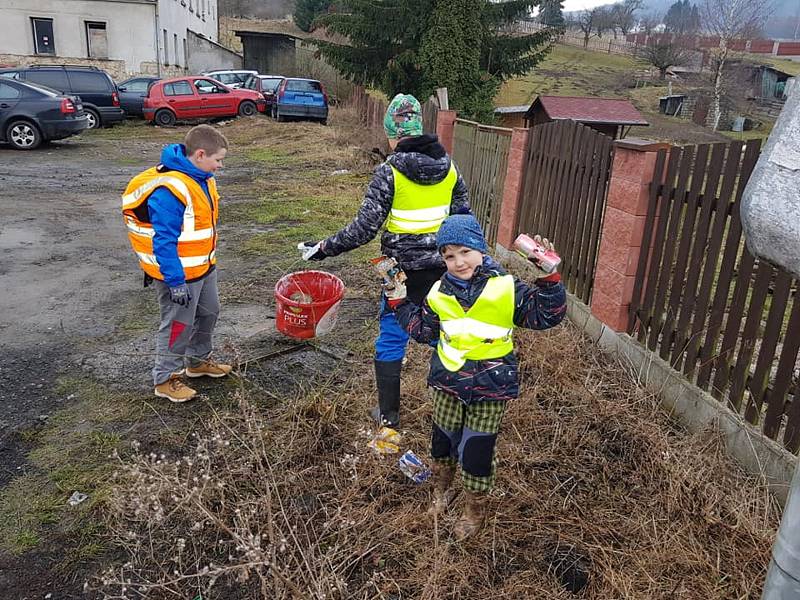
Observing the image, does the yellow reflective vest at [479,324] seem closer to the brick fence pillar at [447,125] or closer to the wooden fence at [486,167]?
the wooden fence at [486,167]

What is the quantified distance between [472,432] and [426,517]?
49 centimetres

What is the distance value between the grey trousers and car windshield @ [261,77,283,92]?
1933 centimetres

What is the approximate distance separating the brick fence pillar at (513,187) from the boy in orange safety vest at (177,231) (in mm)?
3463

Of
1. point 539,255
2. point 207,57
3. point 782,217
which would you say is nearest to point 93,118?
point 539,255

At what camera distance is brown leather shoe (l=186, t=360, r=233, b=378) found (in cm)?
404

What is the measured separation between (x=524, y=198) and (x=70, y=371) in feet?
13.8

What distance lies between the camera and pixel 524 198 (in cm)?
614

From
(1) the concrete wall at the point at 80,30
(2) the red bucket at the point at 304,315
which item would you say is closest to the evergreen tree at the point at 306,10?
(1) the concrete wall at the point at 80,30

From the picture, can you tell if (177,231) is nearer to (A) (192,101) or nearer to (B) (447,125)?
(B) (447,125)

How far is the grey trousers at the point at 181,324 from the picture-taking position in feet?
11.9

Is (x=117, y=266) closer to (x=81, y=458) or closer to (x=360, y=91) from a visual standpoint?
(x=81, y=458)

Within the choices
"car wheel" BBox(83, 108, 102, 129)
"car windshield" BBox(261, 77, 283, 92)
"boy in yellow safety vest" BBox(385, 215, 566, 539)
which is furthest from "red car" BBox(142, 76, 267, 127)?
"boy in yellow safety vest" BBox(385, 215, 566, 539)

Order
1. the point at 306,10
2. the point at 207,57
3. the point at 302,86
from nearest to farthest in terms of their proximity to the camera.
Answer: the point at 302,86 → the point at 207,57 → the point at 306,10

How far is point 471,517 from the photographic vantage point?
2.56 metres
